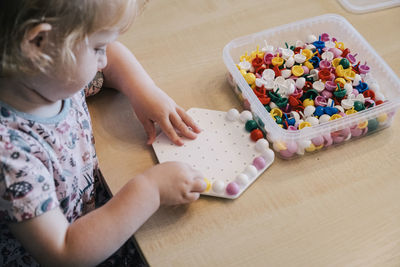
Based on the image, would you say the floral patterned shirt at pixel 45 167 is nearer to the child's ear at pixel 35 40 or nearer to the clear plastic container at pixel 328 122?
the child's ear at pixel 35 40

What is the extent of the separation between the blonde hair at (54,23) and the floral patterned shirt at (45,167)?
0.28 feet

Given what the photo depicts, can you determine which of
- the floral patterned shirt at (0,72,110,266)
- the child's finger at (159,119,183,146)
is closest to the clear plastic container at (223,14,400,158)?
the child's finger at (159,119,183,146)

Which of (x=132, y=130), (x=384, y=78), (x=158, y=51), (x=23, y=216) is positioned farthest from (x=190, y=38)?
(x=23, y=216)

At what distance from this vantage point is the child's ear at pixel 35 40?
0.44m

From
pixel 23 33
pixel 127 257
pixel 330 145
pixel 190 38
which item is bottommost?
pixel 127 257

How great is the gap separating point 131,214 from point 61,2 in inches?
10.4

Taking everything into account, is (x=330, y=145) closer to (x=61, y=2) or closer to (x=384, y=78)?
(x=384, y=78)

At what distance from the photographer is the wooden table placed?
55 cm

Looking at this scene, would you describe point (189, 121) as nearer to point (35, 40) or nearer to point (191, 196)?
point (191, 196)

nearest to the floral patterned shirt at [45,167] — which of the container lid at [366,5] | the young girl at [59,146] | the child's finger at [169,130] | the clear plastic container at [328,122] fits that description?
the young girl at [59,146]

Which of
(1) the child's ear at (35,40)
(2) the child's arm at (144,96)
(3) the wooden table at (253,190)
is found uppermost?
(1) the child's ear at (35,40)

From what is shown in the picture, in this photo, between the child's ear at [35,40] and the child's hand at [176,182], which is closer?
the child's ear at [35,40]

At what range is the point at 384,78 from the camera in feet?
2.41

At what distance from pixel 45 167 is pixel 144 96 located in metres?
0.21
